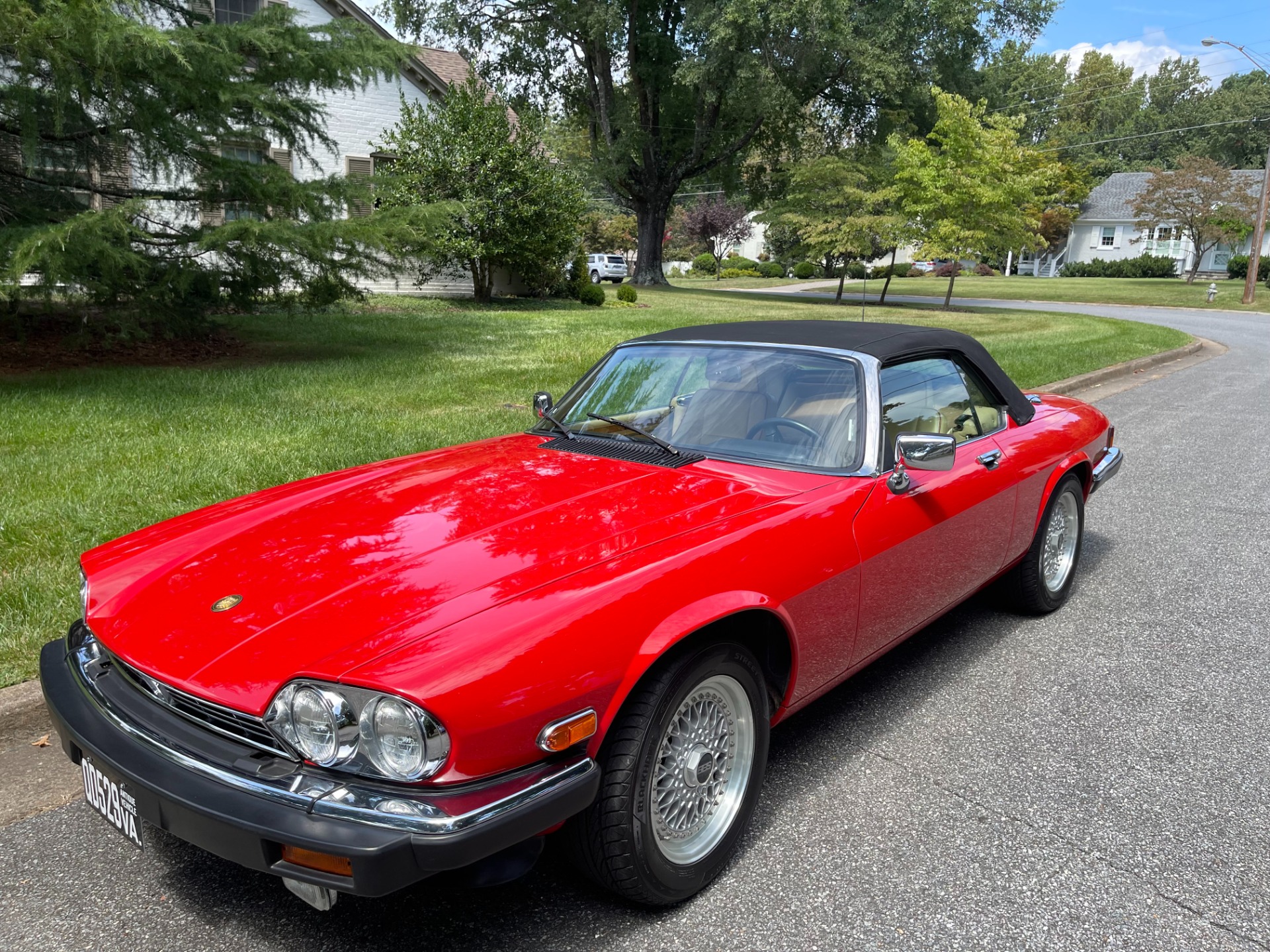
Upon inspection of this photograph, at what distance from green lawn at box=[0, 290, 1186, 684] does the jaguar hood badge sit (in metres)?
1.62

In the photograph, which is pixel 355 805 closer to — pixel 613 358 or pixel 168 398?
pixel 613 358

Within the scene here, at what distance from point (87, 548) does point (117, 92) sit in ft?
21.0

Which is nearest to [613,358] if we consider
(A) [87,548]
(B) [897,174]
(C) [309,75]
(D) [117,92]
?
(A) [87,548]

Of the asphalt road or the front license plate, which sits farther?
the asphalt road

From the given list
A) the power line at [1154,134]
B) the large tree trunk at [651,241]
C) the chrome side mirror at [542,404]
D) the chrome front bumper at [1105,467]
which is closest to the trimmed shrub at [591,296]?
the large tree trunk at [651,241]

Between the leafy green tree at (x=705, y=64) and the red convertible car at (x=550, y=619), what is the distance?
906 inches

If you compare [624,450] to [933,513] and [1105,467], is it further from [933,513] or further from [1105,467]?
[1105,467]

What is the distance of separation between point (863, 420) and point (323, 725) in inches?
81.7

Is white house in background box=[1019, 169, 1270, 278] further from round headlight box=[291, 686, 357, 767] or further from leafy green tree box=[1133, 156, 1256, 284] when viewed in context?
round headlight box=[291, 686, 357, 767]

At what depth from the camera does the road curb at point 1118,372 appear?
36.5ft

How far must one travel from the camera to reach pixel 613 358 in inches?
155

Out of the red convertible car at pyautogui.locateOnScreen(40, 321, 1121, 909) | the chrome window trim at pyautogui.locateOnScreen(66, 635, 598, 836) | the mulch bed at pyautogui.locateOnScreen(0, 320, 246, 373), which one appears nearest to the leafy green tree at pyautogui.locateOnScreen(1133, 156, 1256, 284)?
the mulch bed at pyautogui.locateOnScreen(0, 320, 246, 373)

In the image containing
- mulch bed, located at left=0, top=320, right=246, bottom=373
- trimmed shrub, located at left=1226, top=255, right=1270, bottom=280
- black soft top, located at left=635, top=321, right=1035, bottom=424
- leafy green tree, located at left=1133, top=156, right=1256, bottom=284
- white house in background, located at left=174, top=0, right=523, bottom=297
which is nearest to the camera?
black soft top, located at left=635, top=321, right=1035, bottom=424

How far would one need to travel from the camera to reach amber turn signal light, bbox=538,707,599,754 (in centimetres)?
200
